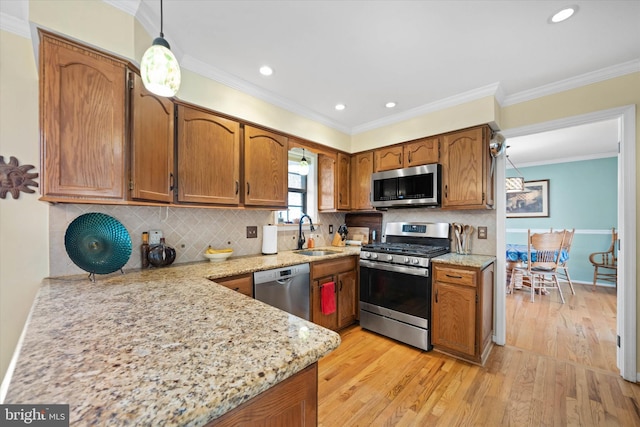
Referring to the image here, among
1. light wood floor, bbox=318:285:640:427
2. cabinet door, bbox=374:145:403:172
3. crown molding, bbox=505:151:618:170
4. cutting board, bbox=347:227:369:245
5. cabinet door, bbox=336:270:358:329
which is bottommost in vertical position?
light wood floor, bbox=318:285:640:427

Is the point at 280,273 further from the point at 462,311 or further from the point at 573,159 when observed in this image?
the point at 573,159

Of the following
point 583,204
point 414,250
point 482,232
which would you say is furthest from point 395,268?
point 583,204

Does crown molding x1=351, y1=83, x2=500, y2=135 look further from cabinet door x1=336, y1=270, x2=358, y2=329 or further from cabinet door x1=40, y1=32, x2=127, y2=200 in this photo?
cabinet door x1=40, y1=32, x2=127, y2=200

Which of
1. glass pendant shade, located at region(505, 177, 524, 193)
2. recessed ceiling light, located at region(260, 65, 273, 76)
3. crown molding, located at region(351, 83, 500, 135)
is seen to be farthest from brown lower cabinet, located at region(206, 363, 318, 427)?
glass pendant shade, located at region(505, 177, 524, 193)

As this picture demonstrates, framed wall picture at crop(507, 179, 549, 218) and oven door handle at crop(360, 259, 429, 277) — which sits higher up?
framed wall picture at crop(507, 179, 549, 218)

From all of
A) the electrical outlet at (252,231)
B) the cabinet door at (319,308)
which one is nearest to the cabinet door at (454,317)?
the cabinet door at (319,308)

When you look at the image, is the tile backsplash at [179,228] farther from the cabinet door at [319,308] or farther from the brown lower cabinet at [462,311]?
the brown lower cabinet at [462,311]

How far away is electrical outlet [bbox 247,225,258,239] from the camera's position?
2.68m

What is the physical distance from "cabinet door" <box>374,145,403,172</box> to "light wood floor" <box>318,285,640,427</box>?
198 cm

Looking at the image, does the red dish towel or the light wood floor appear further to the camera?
the red dish towel

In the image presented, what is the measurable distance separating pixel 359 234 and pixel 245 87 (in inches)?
92.3

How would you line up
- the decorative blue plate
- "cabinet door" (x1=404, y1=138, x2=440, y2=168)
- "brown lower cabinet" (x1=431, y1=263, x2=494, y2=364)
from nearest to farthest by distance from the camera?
1. the decorative blue plate
2. "brown lower cabinet" (x1=431, y1=263, x2=494, y2=364)
3. "cabinet door" (x1=404, y1=138, x2=440, y2=168)

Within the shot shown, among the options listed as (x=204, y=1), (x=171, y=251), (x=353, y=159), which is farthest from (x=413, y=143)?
(x=171, y=251)

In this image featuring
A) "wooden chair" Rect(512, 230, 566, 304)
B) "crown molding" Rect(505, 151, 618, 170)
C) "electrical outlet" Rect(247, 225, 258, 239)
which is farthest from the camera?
"crown molding" Rect(505, 151, 618, 170)
